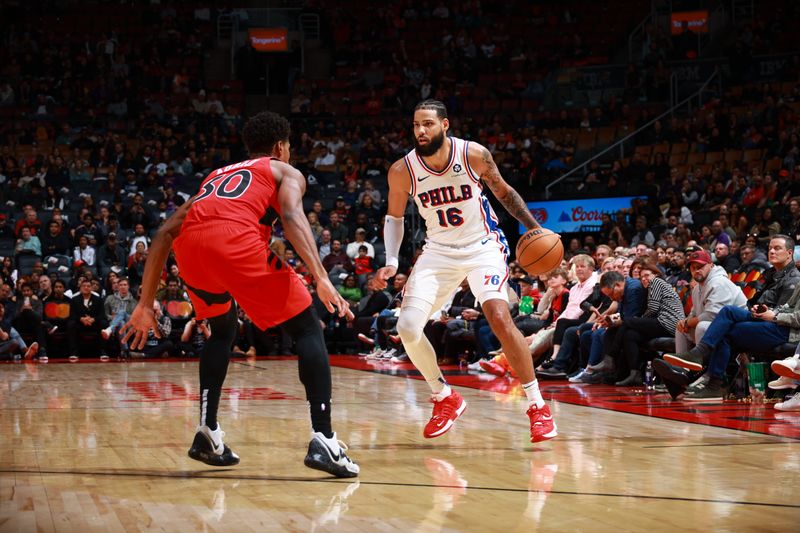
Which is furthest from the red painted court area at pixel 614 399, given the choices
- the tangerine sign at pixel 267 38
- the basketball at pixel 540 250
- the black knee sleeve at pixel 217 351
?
the tangerine sign at pixel 267 38

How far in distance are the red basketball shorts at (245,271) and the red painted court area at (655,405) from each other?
284cm

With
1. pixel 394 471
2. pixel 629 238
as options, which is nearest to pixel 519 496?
pixel 394 471

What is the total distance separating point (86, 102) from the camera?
22109mm

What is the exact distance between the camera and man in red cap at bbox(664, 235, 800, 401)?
7.09m

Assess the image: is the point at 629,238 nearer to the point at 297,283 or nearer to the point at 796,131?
the point at 796,131

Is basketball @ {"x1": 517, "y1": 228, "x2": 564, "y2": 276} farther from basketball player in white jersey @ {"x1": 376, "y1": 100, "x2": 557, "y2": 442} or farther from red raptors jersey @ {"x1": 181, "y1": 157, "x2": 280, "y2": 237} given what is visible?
red raptors jersey @ {"x1": 181, "y1": 157, "x2": 280, "y2": 237}

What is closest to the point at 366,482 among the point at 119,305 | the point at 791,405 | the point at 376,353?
the point at 791,405

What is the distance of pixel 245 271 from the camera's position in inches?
166

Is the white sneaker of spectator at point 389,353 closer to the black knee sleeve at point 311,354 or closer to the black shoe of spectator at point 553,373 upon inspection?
the black shoe of spectator at point 553,373

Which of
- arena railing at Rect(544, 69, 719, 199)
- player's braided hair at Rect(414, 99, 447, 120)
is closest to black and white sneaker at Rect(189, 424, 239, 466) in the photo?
player's braided hair at Rect(414, 99, 447, 120)

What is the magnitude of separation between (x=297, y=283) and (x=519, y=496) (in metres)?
1.37

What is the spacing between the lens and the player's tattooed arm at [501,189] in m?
5.51

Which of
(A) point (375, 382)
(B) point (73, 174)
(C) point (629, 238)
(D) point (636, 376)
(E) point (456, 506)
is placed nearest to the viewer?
(E) point (456, 506)

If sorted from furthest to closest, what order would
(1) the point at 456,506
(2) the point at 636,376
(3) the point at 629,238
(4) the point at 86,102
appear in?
(4) the point at 86,102
(3) the point at 629,238
(2) the point at 636,376
(1) the point at 456,506
